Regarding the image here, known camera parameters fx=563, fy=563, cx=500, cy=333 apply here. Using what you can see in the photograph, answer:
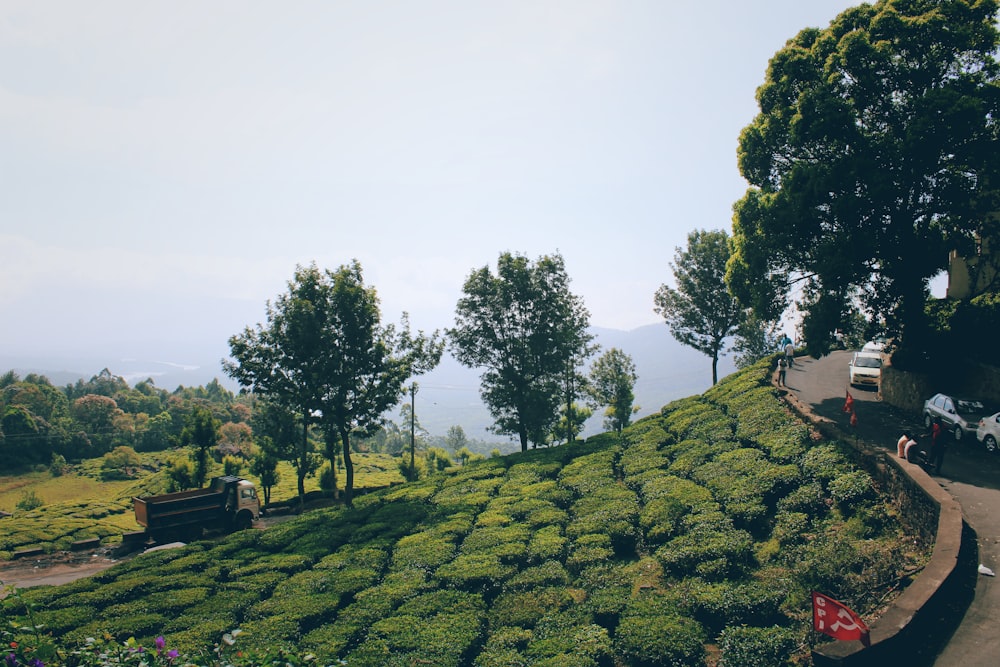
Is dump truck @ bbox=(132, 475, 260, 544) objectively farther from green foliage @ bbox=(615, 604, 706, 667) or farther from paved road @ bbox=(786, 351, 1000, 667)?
paved road @ bbox=(786, 351, 1000, 667)

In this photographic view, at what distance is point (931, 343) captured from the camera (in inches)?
957

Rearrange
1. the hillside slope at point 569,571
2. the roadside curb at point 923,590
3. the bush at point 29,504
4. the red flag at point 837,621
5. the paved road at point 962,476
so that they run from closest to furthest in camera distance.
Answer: the red flag at point 837,621 → the roadside curb at point 923,590 → the paved road at point 962,476 → the hillside slope at point 569,571 → the bush at point 29,504

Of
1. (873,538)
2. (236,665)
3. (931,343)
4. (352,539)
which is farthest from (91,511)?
(931,343)

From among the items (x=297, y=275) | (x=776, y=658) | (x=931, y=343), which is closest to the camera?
(x=776, y=658)

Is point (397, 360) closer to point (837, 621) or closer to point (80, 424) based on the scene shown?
point (837, 621)

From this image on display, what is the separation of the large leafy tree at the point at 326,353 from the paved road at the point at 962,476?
21436mm

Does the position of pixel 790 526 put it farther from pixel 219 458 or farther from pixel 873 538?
pixel 219 458

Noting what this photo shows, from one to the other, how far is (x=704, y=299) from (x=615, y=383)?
1572 centimetres

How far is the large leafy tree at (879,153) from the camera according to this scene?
2075 cm

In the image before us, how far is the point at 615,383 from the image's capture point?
191 feet

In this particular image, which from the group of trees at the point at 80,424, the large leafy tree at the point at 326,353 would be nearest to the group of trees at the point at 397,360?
the large leafy tree at the point at 326,353

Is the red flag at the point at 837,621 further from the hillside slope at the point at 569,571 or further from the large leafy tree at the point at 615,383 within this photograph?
the large leafy tree at the point at 615,383

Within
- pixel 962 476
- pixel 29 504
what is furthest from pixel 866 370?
pixel 29 504

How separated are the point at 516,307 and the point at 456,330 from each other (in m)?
4.56
